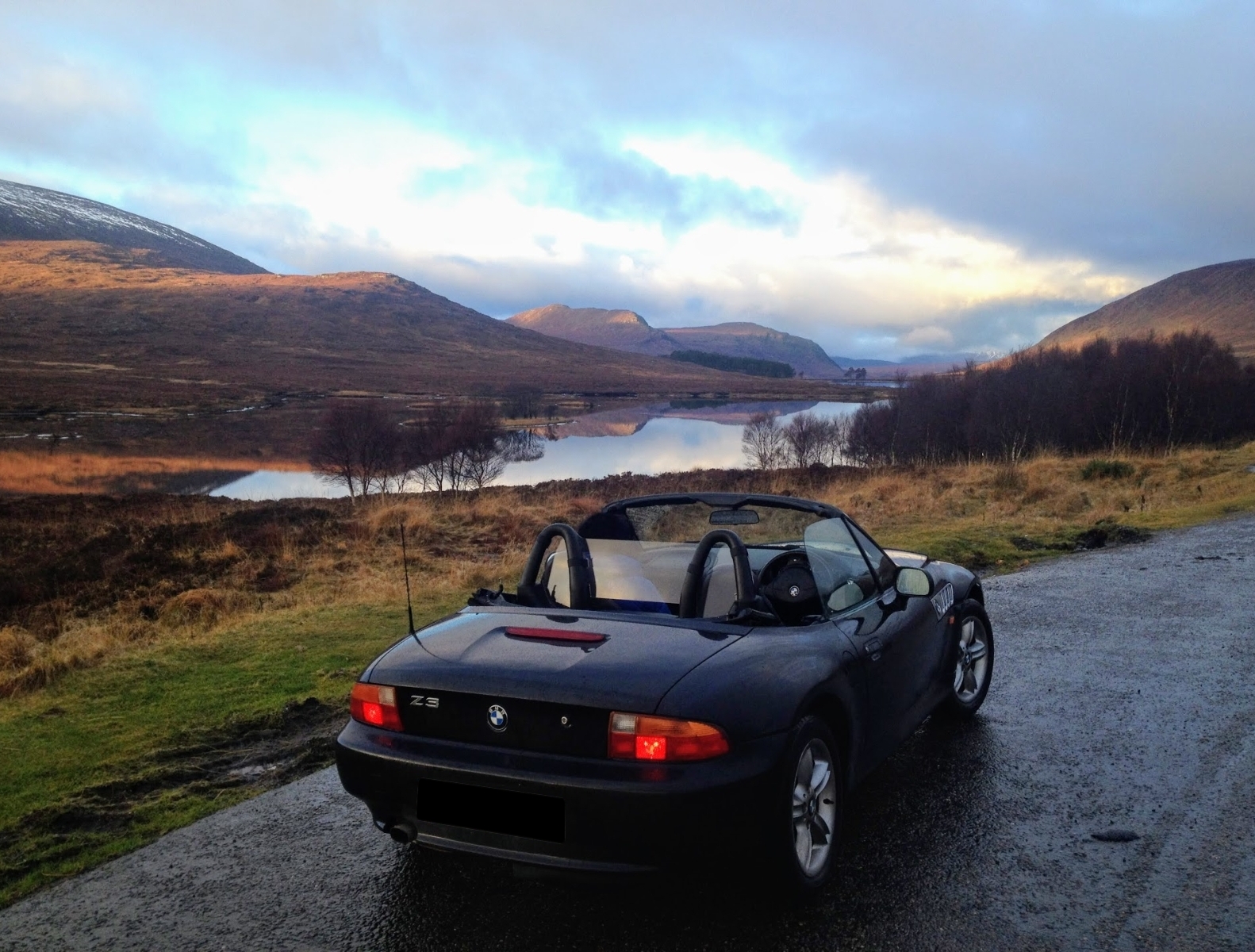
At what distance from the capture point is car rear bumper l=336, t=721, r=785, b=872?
2766 mm

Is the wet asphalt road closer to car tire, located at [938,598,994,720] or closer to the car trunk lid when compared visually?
car tire, located at [938,598,994,720]

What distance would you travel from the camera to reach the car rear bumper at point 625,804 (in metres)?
2.77

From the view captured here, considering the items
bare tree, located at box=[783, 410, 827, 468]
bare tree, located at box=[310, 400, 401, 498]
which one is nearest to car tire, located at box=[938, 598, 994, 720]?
bare tree, located at box=[310, 400, 401, 498]

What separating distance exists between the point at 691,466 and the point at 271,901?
4101 centimetres

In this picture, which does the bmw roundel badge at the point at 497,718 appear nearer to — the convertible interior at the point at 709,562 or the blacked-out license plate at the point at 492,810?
the blacked-out license plate at the point at 492,810

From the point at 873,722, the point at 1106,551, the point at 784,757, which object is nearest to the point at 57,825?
the point at 784,757

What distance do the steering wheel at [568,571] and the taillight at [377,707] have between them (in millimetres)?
780

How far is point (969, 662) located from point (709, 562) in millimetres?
2259

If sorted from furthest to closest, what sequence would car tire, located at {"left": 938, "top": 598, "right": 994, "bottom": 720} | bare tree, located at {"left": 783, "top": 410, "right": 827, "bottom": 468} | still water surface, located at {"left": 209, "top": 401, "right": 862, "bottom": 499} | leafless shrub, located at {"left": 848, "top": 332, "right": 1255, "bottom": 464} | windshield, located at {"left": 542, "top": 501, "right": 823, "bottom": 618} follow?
bare tree, located at {"left": 783, "top": 410, "right": 827, "bottom": 468}
leafless shrub, located at {"left": 848, "top": 332, "right": 1255, "bottom": 464}
still water surface, located at {"left": 209, "top": 401, "right": 862, "bottom": 499}
car tire, located at {"left": 938, "top": 598, "right": 994, "bottom": 720}
windshield, located at {"left": 542, "top": 501, "right": 823, "bottom": 618}

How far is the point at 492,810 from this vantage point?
2936mm

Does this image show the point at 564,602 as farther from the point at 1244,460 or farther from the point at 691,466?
the point at 691,466

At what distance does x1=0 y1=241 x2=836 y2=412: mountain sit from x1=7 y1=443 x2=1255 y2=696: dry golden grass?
6002 centimetres

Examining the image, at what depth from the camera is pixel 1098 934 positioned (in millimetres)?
2930

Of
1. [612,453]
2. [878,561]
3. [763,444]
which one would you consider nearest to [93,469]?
[612,453]
